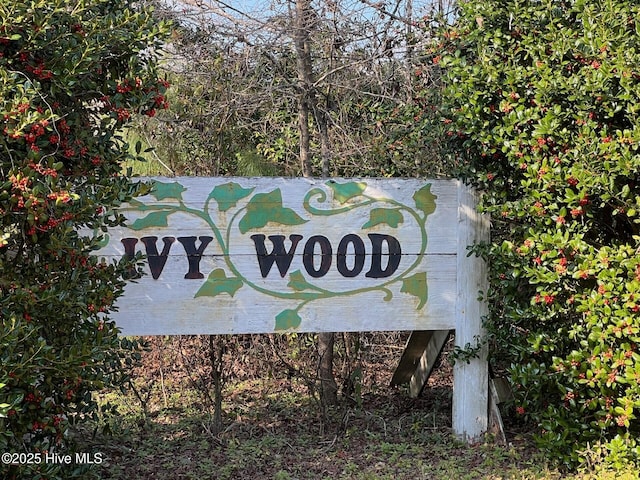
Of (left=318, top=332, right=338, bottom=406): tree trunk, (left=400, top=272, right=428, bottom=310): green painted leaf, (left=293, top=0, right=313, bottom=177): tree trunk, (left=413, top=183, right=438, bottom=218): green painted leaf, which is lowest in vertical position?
(left=318, top=332, right=338, bottom=406): tree trunk

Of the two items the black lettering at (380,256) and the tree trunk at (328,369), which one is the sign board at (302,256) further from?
the tree trunk at (328,369)

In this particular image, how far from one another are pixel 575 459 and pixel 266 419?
6.17 ft

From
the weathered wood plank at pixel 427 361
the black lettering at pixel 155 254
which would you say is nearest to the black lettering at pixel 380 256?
the weathered wood plank at pixel 427 361

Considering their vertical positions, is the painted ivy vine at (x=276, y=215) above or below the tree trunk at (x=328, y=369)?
above

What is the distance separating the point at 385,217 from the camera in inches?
148

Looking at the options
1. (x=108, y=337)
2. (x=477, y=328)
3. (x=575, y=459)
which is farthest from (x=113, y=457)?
(x=575, y=459)

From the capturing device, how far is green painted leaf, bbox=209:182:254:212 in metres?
3.60

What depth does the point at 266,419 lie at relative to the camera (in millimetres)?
4367

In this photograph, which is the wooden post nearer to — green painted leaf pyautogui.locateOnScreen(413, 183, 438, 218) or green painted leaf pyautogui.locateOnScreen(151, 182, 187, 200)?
green painted leaf pyautogui.locateOnScreen(413, 183, 438, 218)

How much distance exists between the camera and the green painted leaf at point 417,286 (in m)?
3.78

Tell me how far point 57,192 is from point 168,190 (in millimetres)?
1163

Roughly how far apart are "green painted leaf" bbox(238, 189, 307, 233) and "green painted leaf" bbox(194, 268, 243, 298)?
0.26 meters

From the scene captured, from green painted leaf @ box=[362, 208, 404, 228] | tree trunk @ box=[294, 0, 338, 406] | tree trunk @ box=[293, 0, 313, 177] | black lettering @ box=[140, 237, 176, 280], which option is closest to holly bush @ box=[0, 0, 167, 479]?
black lettering @ box=[140, 237, 176, 280]

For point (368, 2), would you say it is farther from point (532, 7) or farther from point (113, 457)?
point (113, 457)
